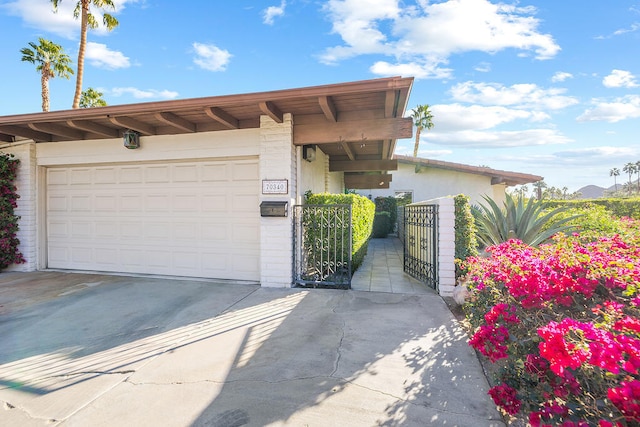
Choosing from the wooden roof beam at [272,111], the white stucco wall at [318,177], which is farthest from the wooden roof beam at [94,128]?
the white stucco wall at [318,177]

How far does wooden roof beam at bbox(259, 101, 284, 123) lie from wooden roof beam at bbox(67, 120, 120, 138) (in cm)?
340

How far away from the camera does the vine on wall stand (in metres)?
6.14

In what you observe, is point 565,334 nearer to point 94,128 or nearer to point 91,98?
point 94,128

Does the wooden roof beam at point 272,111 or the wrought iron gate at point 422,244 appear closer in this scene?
the wooden roof beam at point 272,111

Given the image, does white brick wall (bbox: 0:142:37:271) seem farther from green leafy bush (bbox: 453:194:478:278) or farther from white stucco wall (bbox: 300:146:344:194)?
green leafy bush (bbox: 453:194:478:278)

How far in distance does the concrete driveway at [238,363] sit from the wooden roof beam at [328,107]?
290 cm

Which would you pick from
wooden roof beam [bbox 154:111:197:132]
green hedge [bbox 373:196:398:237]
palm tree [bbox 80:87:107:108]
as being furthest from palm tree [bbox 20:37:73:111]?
green hedge [bbox 373:196:398:237]

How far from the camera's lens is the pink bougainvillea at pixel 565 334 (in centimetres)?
138

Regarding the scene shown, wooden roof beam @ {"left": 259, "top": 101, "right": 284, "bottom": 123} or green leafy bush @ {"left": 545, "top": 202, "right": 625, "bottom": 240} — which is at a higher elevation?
wooden roof beam @ {"left": 259, "top": 101, "right": 284, "bottom": 123}

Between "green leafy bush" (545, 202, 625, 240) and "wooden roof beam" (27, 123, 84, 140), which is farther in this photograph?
"wooden roof beam" (27, 123, 84, 140)

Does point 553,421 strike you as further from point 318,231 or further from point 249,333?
point 318,231

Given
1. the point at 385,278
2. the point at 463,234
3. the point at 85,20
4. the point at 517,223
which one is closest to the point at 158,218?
the point at 385,278

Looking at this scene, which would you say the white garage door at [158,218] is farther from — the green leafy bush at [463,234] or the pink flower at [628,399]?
the pink flower at [628,399]

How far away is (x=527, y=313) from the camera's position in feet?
7.20
